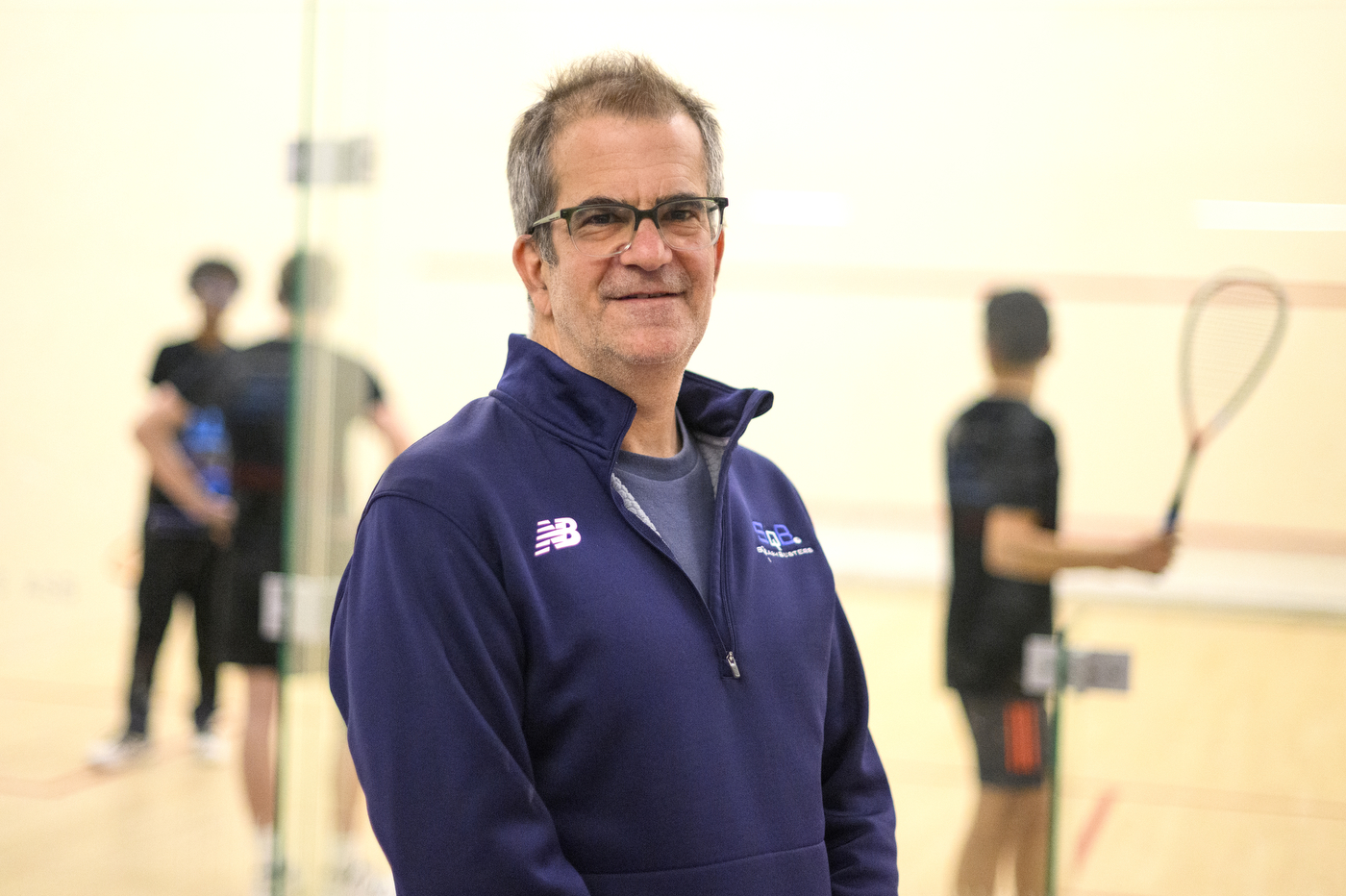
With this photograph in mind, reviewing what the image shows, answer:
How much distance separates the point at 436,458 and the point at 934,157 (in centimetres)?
147

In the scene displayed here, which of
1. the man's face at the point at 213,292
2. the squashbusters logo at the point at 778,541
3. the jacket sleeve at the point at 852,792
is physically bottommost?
the jacket sleeve at the point at 852,792

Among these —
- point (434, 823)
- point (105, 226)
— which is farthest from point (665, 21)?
point (434, 823)

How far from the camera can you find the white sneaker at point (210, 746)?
239 centimetres

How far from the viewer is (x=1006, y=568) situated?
6.73 feet

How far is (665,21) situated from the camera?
7.20 ft

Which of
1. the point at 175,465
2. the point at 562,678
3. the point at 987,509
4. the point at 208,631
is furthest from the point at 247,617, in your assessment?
the point at 562,678

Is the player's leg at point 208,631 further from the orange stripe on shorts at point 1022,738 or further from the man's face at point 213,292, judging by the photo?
the orange stripe on shorts at point 1022,738

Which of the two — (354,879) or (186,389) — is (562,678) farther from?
(186,389)

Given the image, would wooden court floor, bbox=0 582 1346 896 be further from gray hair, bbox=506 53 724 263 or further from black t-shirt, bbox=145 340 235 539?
gray hair, bbox=506 53 724 263

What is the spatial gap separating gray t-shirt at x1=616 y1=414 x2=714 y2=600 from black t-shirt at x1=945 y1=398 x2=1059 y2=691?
1.13 m

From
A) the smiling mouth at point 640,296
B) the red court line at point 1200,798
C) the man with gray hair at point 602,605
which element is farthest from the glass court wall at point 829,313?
the smiling mouth at point 640,296

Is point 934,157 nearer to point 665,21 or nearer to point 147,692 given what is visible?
point 665,21

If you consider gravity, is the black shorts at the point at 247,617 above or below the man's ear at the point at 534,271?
below

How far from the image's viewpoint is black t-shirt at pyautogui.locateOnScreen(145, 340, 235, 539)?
2324mm
